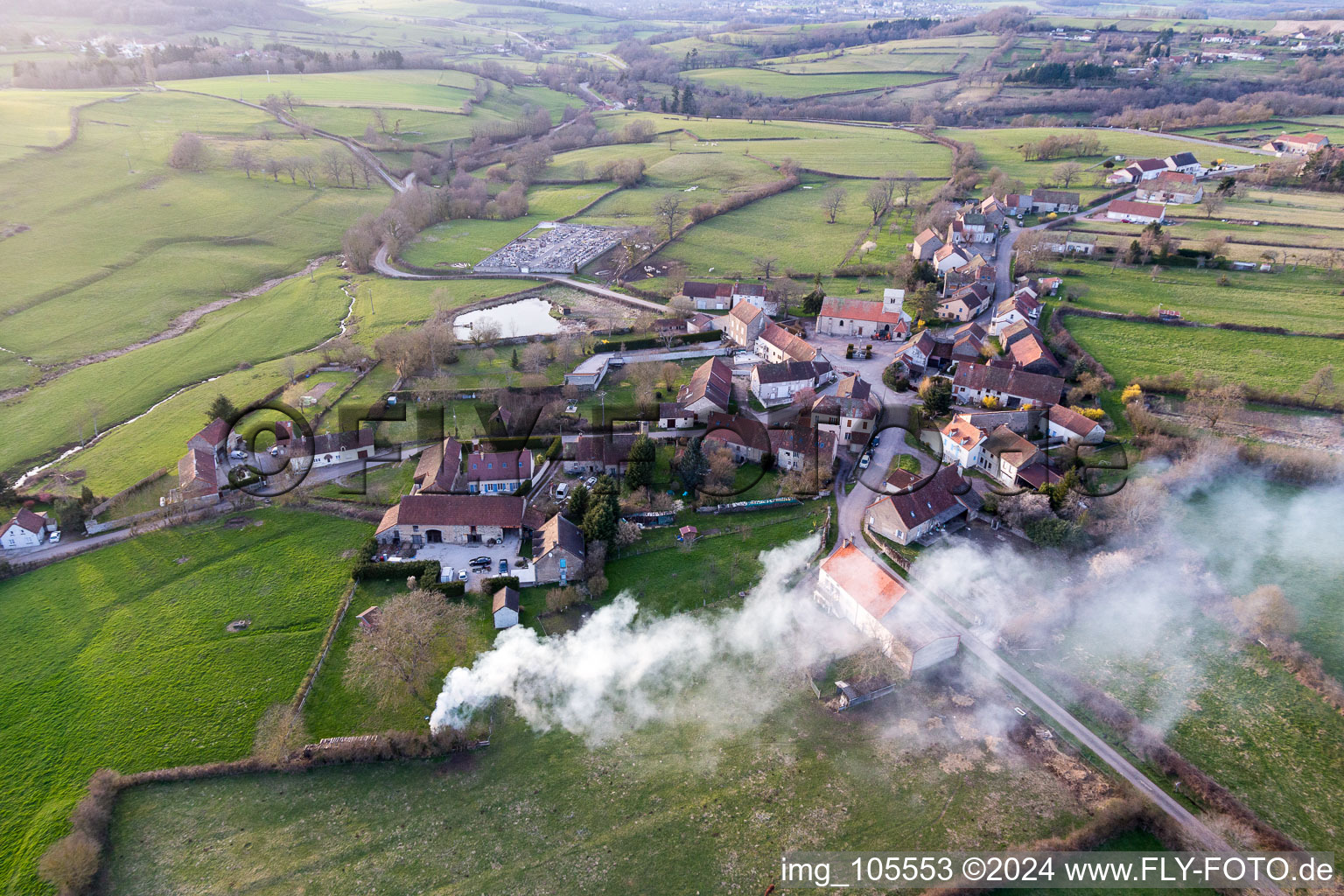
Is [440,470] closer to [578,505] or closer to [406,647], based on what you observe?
[578,505]

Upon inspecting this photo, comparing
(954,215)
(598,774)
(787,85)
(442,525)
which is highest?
(787,85)

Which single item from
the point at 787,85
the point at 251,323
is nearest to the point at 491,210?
the point at 251,323

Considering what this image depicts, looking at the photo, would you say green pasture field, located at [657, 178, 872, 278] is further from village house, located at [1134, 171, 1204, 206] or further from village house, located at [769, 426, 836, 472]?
village house, located at [1134, 171, 1204, 206]

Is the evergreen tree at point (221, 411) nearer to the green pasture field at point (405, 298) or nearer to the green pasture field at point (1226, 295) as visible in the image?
the green pasture field at point (405, 298)

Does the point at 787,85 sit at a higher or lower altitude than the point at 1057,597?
higher

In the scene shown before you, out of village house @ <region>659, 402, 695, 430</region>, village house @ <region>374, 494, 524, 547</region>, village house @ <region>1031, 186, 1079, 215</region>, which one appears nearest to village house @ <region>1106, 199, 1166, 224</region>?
village house @ <region>1031, 186, 1079, 215</region>

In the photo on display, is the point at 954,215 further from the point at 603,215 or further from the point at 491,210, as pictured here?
the point at 491,210
